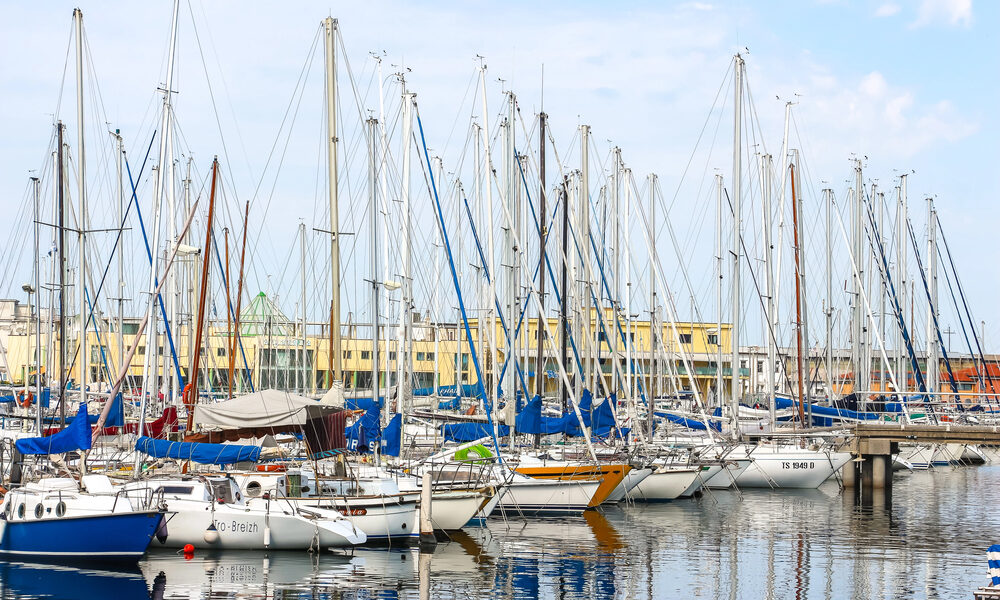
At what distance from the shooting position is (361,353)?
104 meters

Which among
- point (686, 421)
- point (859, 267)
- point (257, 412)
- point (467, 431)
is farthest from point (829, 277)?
point (257, 412)

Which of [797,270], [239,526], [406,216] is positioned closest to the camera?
[239,526]

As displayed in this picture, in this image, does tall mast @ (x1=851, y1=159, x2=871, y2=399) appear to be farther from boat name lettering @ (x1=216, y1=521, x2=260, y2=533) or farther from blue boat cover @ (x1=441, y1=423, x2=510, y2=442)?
boat name lettering @ (x1=216, y1=521, x2=260, y2=533)

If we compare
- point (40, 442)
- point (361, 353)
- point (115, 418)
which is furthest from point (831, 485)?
point (361, 353)

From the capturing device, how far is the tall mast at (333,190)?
29.6 metres

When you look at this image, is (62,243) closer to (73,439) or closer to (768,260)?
(73,439)

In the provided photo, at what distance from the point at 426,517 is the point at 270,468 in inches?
225

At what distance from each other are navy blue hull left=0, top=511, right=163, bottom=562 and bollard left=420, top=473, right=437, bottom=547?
21.0 feet

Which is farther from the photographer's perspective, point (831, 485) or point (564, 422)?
point (831, 485)

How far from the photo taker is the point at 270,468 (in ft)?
108

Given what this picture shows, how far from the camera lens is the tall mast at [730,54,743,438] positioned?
44.0m

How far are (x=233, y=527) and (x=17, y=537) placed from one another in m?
4.91

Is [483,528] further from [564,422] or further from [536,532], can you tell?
[564,422]

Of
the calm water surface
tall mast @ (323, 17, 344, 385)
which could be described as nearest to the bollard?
the calm water surface
